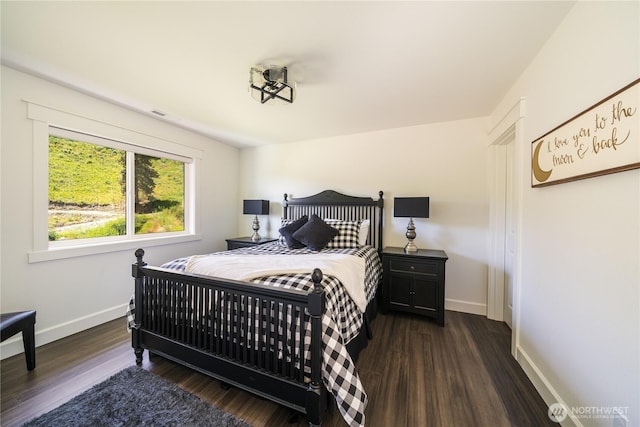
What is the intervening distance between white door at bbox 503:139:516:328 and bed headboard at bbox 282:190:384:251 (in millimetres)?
1418

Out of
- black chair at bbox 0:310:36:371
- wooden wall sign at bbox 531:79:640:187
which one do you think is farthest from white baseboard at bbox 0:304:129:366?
wooden wall sign at bbox 531:79:640:187

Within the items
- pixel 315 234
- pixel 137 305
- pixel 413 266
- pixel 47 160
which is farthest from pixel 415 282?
pixel 47 160

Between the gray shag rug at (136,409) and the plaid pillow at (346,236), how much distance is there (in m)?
1.92

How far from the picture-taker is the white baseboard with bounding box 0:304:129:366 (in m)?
1.98

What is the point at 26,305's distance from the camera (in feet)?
6.87

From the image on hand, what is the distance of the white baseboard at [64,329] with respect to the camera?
1983mm

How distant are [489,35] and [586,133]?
34.0 inches

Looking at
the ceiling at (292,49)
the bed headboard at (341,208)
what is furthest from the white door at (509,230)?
the bed headboard at (341,208)

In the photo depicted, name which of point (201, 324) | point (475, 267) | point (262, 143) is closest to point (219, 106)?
point (262, 143)

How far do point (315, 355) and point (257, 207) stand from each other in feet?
9.67

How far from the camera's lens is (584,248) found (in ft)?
4.16

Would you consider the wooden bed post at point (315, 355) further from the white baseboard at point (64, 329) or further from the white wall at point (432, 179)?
the white baseboard at point (64, 329)

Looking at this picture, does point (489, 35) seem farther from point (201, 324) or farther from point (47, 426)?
point (47, 426)

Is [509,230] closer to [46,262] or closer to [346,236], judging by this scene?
[346,236]
